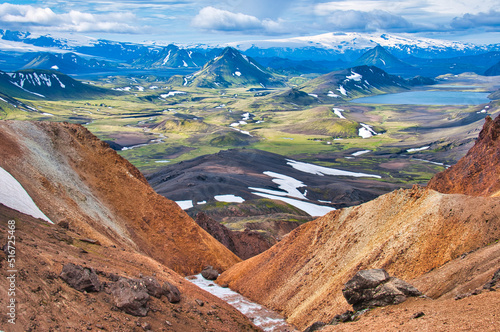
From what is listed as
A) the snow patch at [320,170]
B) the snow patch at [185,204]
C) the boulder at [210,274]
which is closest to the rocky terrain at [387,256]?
the boulder at [210,274]

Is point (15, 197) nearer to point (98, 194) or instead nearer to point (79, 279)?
point (98, 194)

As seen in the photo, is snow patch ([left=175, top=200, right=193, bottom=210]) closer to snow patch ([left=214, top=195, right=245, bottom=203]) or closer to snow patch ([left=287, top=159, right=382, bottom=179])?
snow patch ([left=214, top=195, right=245, bottom=203])

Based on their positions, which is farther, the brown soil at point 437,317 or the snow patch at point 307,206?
the snow patch at point 307,206

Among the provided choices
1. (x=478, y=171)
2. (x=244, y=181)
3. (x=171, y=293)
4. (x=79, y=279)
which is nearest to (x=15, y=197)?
(x=79, y=279)

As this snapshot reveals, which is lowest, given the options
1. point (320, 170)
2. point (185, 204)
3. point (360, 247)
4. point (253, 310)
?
point (320, 170)

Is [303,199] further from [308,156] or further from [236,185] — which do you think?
[308,156]

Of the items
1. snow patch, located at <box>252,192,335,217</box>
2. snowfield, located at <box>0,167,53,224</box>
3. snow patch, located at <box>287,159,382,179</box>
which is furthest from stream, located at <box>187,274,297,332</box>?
snow patch, located at <box>287,159,382,179</box>

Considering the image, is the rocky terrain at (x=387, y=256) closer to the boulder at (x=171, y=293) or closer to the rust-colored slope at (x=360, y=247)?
the rust-colored slope at (x=360, y=247)
